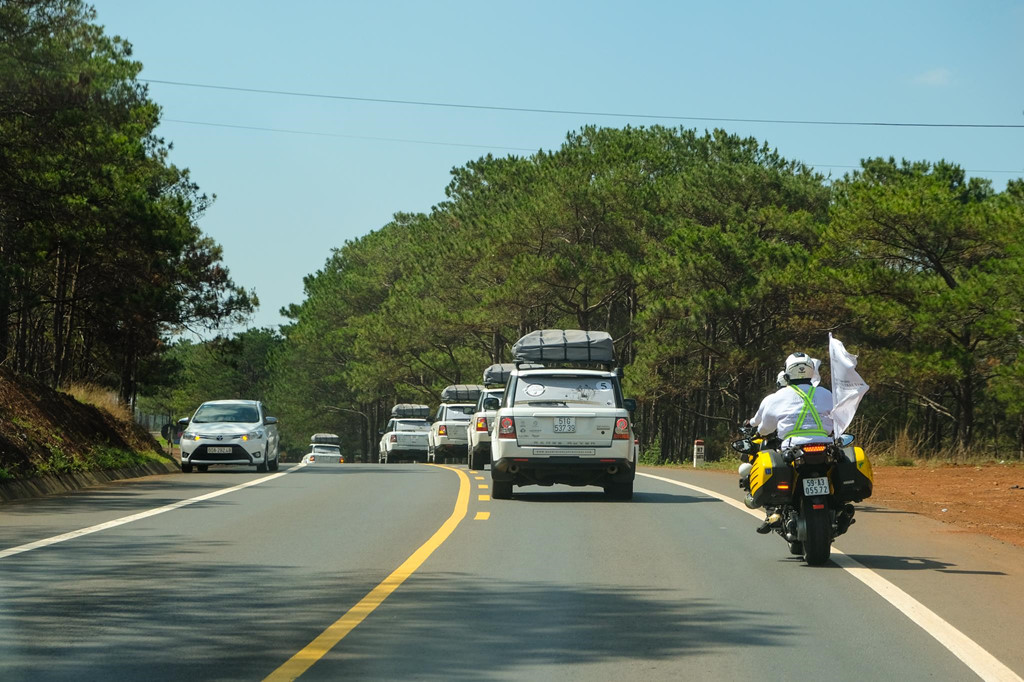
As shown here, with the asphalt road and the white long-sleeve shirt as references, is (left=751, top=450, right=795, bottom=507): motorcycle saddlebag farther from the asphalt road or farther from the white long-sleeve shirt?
the asphalt road

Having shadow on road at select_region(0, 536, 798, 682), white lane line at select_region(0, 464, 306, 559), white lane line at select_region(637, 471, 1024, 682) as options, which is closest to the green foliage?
white lane line at select_region(0, 464, 306, 559)

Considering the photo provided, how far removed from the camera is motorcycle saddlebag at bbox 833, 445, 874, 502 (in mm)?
11531

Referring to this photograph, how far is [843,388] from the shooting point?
11.6 m

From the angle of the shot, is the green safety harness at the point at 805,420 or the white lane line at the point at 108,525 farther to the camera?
the white lane line at the point at 108,525

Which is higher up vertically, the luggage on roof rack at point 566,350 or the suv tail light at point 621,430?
the luggage on roof rack at point 566,350

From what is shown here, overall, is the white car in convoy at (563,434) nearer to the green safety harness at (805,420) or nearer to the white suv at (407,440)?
the green safety harness at (805,420)

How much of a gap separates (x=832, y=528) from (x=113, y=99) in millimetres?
16050

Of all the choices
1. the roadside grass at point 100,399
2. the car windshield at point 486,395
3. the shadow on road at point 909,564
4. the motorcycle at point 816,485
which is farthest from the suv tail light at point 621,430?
the roadside grass at point 100,399

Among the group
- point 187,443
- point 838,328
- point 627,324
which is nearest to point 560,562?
point 187,443

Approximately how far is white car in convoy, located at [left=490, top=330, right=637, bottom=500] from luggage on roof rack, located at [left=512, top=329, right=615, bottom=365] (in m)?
8.63

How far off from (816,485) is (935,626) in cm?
290

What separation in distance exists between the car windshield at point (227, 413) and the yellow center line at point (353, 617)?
17040 mm

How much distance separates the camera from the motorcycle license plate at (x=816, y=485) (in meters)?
11.4

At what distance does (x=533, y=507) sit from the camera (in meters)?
18.1
